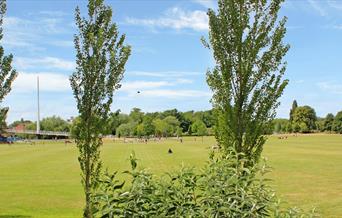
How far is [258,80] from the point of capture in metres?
14.6

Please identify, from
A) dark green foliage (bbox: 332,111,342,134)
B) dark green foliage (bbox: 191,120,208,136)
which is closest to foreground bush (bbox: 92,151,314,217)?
dark green foliage (bbox: 191,120,208,136)

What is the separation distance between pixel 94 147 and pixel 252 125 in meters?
5.02

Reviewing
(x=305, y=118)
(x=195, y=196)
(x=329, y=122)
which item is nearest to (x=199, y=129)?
(x=305, y=118)

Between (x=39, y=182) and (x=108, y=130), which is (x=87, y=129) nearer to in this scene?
(x=108, y=130)

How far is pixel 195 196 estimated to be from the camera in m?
3.90

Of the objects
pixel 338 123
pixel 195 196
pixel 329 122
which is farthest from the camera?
pixel 329 122

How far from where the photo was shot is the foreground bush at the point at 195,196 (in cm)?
351

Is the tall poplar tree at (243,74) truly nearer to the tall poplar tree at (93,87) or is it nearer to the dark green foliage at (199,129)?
the tall poplar tree at (93,87)

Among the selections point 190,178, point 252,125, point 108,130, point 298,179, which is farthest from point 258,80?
point 298,179

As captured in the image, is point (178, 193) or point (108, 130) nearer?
point (178, 193)

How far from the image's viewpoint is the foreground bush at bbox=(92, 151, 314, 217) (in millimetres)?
3506

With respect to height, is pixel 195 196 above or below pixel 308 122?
below

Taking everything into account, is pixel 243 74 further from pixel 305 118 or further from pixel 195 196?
pixel 305 118

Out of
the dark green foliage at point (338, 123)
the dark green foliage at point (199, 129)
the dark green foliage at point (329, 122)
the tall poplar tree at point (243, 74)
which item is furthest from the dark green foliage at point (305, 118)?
the tall poplar tree at point (243, 74)
